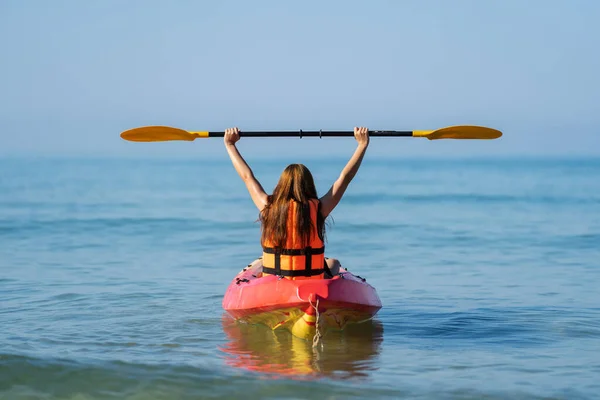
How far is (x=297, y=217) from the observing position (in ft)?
20.9

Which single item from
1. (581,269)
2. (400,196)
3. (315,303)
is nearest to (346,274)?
(315,303)

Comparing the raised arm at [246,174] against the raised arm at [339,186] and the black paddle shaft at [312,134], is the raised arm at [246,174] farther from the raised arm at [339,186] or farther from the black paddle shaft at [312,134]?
the raised arm at [339,186]

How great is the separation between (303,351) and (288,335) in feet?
1.55

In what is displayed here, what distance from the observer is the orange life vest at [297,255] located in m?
6.42

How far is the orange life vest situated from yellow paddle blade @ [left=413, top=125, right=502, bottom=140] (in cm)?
163

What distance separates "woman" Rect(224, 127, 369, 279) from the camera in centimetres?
639

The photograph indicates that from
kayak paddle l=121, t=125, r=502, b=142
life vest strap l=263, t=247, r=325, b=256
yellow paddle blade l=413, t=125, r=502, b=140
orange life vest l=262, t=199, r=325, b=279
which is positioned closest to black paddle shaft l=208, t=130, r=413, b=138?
kayak paddle l=121, t=125, r=502, b=142

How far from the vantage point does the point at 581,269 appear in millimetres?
10680

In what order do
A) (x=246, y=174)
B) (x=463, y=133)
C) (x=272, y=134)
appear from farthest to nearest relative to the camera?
(x=463, y=133), (x=272, y=134), (x=246, y=174)

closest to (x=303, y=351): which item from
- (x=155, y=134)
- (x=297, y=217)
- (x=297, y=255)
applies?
(x=297, y=255)

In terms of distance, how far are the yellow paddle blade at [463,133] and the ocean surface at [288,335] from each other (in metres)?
1.57

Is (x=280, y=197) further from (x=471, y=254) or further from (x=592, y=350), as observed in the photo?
(x=471, y=254)

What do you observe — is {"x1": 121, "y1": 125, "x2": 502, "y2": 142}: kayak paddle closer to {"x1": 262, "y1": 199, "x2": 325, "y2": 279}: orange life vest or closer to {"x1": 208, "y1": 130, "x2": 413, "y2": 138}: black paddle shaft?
{"x1": 208, "y1": 130, "x2": 413, "y2": 138}: black paddle shaft

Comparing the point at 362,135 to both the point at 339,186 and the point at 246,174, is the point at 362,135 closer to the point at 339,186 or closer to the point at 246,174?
the point at 339,186
